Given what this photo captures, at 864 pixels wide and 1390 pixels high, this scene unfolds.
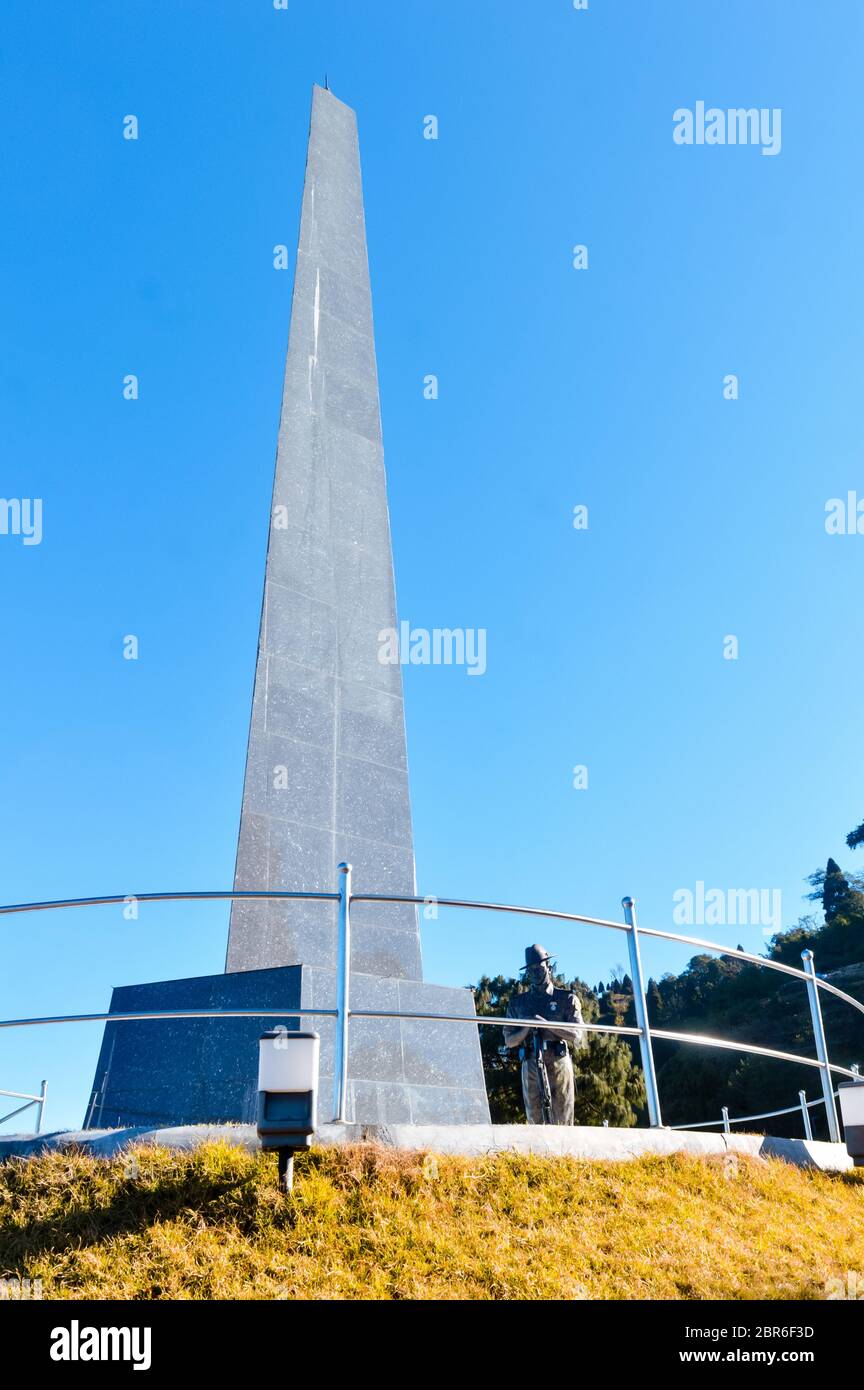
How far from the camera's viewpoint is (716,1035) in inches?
1799

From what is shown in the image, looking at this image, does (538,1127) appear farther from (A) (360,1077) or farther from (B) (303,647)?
(B) (303,647)

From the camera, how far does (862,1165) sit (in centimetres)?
550

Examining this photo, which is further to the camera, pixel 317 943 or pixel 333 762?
pixel 333 762

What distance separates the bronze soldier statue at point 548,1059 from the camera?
21.6 ft

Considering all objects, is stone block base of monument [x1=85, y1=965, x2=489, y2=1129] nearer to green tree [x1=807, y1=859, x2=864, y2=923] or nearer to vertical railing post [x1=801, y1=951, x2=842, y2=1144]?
vertical railing post [x1=801, y1=951, x2=842, y2=1144]

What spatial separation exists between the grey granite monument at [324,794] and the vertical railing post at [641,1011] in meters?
2.14

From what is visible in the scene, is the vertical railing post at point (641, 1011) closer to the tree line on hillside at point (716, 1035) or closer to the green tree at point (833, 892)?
the tree line on hillside at point (716, 1035)

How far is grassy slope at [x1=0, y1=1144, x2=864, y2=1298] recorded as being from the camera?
3.40 m

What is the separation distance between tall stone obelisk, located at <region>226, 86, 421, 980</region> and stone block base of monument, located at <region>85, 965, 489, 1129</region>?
61cm

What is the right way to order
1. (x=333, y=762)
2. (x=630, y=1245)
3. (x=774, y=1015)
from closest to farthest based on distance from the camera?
(x=630, y=1245) → (x=333, y=762) → (x=774, y=1015)

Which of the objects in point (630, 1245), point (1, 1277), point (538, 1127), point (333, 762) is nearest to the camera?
point (1, 1277)

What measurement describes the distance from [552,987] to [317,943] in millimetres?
1843

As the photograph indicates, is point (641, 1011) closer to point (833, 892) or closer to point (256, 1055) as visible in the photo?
point (256, 1055)
